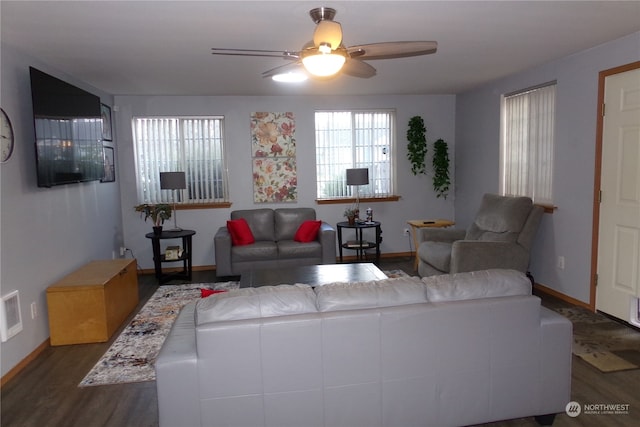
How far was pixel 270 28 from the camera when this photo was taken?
3096 millimetres

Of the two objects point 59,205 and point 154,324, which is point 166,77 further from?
point 154,324

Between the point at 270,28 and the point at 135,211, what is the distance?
3761 millimetres

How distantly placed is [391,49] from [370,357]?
1772 mm

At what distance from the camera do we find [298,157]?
248 inches

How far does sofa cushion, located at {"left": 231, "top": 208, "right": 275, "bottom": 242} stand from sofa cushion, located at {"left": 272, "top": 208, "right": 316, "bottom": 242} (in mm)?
78

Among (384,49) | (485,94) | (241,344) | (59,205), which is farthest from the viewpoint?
(485,94)

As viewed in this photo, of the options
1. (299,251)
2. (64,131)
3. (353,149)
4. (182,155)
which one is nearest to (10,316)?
(64,131)

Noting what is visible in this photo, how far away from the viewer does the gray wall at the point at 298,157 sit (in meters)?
5.95

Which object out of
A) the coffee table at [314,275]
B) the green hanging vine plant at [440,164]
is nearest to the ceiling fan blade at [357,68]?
the coffee table at [314,275]

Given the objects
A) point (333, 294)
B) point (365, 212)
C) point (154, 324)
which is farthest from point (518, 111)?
point (154, 324)

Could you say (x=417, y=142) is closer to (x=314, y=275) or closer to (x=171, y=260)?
(x=314, y=275)

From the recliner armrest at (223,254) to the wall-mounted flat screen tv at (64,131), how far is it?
1.43m

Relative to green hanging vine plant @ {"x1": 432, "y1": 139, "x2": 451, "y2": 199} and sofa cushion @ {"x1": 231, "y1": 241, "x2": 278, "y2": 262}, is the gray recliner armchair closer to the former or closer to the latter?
green hanging vine plant @ {"x1": 432, "y1": 139, "x2": 451, "y2": 199}

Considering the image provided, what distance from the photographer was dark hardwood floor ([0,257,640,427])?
2.51 metres
